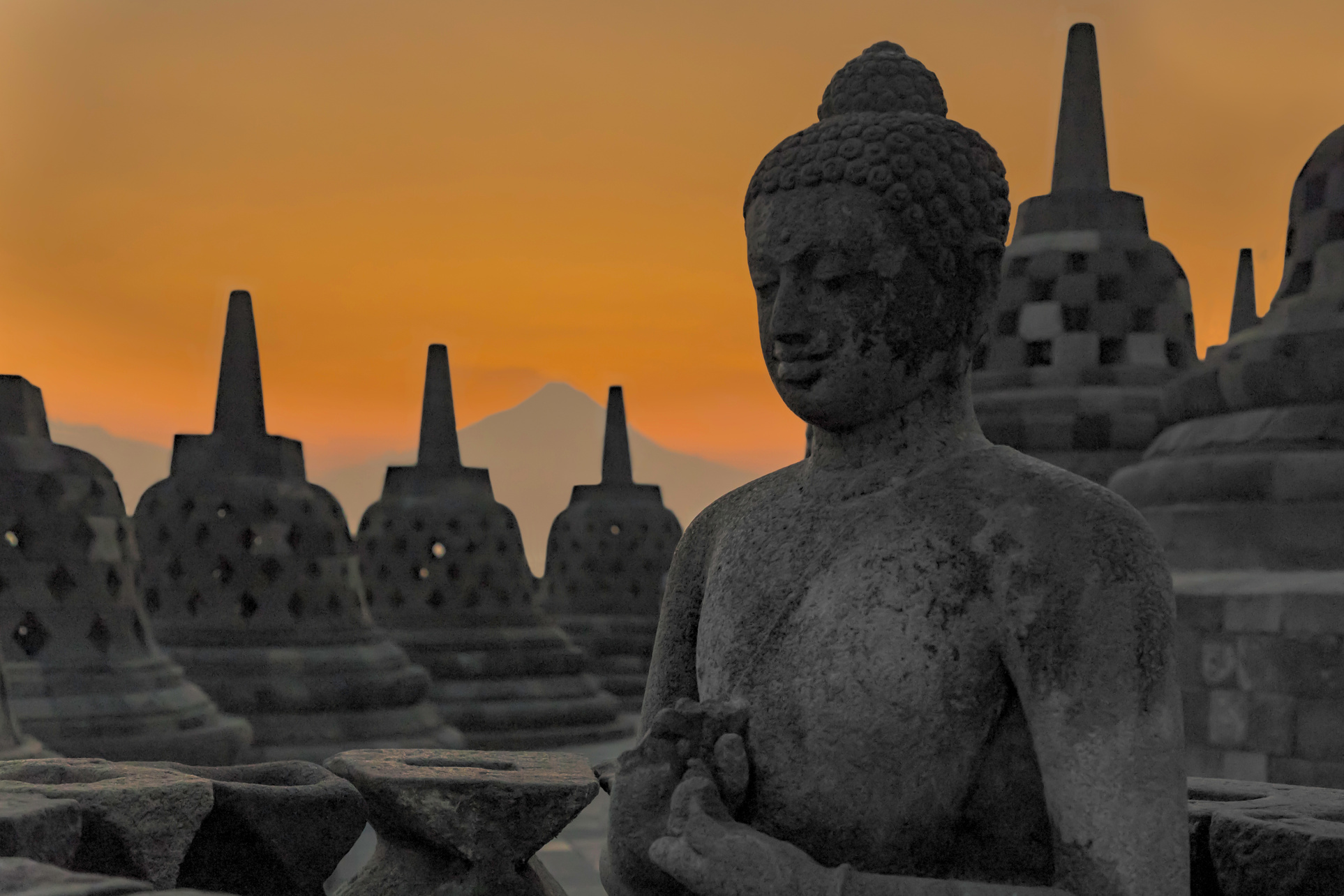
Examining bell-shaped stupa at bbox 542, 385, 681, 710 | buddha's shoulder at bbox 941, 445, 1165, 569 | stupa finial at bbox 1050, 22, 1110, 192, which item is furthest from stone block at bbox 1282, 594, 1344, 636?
bell-shaped stupa at bbox 542, 385, 681, 710

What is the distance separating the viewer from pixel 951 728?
2432mm

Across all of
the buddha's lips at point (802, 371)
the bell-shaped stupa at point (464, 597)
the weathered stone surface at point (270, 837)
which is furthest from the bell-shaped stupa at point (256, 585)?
the buddha's lips at point (802, 371)

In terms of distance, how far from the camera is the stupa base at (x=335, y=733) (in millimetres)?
10625

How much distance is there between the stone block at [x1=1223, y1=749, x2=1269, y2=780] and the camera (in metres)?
6.79

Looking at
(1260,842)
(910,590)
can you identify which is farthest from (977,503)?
(1260,842)

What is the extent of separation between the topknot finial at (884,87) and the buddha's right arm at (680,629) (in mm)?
916

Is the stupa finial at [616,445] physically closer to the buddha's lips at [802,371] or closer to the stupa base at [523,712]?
the stupa base at [523,712]

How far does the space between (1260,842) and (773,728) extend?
1209mm

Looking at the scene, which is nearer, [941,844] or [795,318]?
[941,844]

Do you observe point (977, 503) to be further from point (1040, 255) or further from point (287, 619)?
point (287, 619)

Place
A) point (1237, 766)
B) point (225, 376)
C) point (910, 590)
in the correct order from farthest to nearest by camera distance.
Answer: point (225, 376), point (1237, 766), point (910, 590)

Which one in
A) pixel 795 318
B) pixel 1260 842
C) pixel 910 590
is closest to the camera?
pixel 910 590

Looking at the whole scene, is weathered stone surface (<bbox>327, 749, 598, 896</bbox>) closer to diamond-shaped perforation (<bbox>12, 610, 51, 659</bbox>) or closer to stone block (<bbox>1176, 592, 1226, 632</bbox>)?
stone block (<bbox>1176, 592, 1226, 632</bbox>)

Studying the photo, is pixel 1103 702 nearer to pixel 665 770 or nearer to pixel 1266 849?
pixel 665 770
